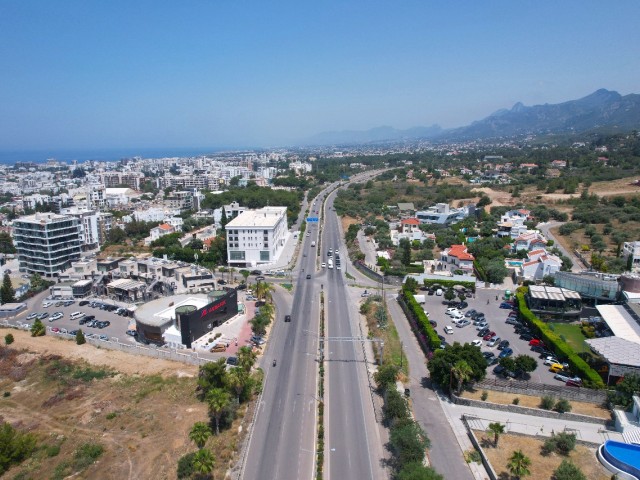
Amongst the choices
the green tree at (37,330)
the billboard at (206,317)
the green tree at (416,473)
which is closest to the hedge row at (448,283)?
the billboard at (206,317)

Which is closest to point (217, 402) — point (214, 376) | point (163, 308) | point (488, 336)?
point (214, 376)

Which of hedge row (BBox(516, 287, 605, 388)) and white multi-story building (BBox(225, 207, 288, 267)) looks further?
white multi-story building (BBox(225, 207, 288, 267))

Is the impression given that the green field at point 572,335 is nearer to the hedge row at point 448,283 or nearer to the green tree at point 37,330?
the hedge row at point 448,283

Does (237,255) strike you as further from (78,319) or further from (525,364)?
(525,364)

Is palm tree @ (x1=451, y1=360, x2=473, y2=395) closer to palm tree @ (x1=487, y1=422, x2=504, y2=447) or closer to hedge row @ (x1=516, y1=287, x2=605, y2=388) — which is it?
palm tree @ (x1=487, y1=422, x2=504, y2=447)

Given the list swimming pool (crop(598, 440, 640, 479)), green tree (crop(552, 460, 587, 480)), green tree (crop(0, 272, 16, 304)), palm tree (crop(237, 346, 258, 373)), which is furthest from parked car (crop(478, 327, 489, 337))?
green tree (crop(0, 272, 16, 304))

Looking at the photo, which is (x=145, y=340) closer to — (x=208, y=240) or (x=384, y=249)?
(x=208, y=240)
